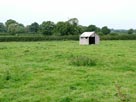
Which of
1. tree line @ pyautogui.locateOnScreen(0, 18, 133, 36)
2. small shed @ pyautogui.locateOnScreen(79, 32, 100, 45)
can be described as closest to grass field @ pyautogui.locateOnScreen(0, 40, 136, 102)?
small shed @ pyautogui.locateOnScreen(79, 32, 100, 45)

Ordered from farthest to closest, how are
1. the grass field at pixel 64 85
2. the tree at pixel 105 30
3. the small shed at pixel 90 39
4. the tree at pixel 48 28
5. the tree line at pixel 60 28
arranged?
the tree at pixel 105 30, the tree at pixel 48 28, the tree line at pixel 60 28, the small shed at pixel 90 39, the grass field at pixel 64 85

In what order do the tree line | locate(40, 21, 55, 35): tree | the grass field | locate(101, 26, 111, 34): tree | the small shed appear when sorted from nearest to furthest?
the grass field
the small shed
the tree line
locate(40, 21, 55, 35): tree
locate(101, 26, 111, 34): tree

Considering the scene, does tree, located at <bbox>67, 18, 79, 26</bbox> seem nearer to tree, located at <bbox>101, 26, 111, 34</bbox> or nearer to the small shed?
tree, located at <bbox>101, 26, 111, 34</bbox>

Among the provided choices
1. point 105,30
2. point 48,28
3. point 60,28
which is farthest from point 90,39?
point 105,30

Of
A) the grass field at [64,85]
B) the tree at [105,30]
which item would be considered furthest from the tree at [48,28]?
the grass field at [64,85]

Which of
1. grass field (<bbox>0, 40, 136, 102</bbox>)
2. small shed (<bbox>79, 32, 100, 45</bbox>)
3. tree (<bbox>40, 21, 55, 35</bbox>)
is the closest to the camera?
grass field (<bbox>0, 40, 136, 102</bbox>)

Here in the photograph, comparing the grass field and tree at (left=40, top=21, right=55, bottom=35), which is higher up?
tree at (left=40, top=21, right=55, bottom=35)

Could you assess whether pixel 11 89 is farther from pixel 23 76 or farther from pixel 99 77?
pixel 99 77

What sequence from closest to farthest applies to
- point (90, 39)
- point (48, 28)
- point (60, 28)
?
point (90, 39) < point (60, 28) < point (48, 28)

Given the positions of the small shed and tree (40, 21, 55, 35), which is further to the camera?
tree (40, 21, 55, 35)

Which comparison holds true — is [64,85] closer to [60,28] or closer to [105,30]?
[60,28]

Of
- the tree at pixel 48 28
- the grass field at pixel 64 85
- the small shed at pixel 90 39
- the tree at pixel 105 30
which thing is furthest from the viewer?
the tree at pixel 105 30

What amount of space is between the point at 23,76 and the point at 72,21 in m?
68.0

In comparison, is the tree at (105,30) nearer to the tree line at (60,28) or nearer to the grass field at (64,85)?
the tree line at (60,28)
